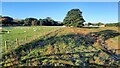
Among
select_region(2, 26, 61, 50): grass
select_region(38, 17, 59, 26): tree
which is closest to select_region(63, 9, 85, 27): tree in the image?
select_region(38, 17, 59, 26): tree

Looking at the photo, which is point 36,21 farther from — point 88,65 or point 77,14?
point 88,65

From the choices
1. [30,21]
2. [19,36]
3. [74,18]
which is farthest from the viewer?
[30,21]

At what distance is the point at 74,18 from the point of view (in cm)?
8162

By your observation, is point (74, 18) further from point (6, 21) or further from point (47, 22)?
point (6, 21)

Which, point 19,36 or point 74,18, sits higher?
point 74,18

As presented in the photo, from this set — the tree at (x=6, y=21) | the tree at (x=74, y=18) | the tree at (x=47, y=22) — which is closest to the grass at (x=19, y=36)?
the tree at (x=6, y=21)

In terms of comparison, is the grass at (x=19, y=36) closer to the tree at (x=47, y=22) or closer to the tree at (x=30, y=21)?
the tree at (x=30, y=21)

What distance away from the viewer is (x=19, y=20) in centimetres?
8688

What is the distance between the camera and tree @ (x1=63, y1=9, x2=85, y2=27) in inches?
3108

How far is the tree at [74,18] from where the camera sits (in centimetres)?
7894

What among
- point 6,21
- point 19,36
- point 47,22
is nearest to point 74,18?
point 47,22

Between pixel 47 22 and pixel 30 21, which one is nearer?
pixel 30 21

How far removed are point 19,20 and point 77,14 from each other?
21.6 m

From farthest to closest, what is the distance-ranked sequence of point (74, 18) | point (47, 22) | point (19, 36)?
point (47, 22) → point (74, 18) → point (19, 36)
